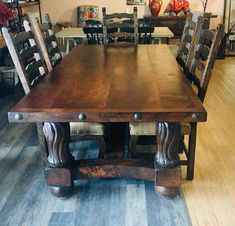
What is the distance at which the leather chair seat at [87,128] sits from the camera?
213cm

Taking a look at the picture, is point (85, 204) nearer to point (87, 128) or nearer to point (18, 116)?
point (87, 128)

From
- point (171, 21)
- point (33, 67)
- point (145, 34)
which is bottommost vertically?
point (171, 21)

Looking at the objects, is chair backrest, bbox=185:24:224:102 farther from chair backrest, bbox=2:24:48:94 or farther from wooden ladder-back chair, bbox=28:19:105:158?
chair backrest, bbox=2:24:48:94

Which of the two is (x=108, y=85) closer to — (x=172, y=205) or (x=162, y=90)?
(x=162, y=90)

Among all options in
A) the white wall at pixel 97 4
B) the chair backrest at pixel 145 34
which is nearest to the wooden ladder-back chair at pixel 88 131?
the chair backrest at pixel 145 34

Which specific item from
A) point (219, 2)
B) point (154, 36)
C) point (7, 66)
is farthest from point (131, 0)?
point (7, 66)

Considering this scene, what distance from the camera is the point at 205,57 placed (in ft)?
7.08

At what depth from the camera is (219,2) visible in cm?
615

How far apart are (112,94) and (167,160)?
54 cm

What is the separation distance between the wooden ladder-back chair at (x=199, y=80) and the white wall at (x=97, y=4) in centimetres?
418

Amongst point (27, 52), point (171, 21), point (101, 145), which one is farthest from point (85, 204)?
point (171, 21)

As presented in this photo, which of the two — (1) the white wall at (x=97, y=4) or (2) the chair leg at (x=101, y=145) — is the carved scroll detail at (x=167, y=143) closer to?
(2) the chair leg at (x=101, y=145)

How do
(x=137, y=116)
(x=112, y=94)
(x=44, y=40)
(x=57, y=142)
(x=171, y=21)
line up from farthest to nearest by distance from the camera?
(x=171, y=21) → (x=44, y=40) → (x=57, y=142) → (x=112, y=94) → (x=137, y=116)

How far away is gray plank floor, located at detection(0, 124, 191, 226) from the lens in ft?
6.33
